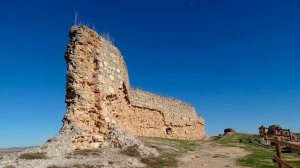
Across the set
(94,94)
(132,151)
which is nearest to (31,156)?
(132,151)

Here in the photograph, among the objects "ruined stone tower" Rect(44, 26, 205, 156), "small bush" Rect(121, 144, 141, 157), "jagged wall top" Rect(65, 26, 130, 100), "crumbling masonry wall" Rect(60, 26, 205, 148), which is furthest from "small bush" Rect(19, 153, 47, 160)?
"jagged wall top" Rect(65, 26, 130, 100)

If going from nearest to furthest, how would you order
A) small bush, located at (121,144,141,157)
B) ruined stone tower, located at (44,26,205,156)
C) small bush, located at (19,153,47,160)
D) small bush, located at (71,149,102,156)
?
small bush, located at (19,153,47,160)
small bush, located at (71,149,102,156)
small bush, located at (121,144,141,157)
ruined stone tower, located at (44,26,205,156)

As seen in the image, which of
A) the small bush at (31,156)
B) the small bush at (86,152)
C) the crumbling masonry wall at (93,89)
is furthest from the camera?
the crumbling masonry wall at (93,89)

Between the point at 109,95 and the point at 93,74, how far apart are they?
5.03 ft

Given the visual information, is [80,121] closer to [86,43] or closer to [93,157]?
[93,157]

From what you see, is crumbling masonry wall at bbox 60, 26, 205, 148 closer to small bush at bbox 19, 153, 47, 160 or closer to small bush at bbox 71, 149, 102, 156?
small bush at bbox 71, 149, 102, 156

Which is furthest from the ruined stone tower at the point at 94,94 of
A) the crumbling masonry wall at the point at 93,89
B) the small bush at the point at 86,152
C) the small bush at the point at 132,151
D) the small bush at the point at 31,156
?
the small bush at the point at 31,156

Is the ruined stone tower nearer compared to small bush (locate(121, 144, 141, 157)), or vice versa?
small bush (locate(121, 144, 141, 157))

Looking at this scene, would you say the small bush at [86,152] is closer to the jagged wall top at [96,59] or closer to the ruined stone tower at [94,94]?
the ruined stone tower at [94,94]

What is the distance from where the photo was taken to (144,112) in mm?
24938

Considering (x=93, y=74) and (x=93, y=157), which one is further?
(x=93, y=74)

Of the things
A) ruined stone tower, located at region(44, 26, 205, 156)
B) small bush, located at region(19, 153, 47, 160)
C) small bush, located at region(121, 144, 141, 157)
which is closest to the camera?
small bush, located at region(19, 153, 47, 160)

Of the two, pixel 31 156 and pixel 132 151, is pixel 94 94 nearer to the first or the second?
pixel 132 151

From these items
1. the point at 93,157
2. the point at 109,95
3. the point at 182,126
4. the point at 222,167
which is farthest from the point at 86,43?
the point at 182,126
